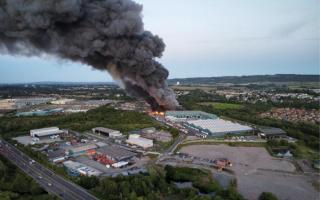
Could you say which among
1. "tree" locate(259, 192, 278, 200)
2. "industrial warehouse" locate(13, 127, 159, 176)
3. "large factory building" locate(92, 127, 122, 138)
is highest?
"large factory building" locate(92, 127, 122, 138)

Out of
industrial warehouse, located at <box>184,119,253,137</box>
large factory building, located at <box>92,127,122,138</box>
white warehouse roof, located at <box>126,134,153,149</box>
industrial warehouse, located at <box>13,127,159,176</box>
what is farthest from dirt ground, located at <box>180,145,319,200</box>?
large factory building, located at <box>92,127,122,138</box>

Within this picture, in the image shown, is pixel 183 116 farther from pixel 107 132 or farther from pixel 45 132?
pixel 45 132

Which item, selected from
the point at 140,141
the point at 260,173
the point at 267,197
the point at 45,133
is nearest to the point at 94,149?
the point at 140,141

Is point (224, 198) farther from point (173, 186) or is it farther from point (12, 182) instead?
point (12, 182)

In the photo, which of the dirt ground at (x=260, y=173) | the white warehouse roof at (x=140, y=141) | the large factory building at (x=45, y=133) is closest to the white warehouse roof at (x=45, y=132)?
the large factory building at (x=45, y=133)

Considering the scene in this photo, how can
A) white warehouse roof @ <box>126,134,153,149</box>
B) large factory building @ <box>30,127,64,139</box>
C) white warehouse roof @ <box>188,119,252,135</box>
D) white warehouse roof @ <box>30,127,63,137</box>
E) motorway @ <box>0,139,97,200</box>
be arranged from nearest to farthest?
motorway @ <box>0,139,97,200</box> → white warehouse roof @ <box>126,134,153,149</box> → large factory building @ <box>30,127,64,139</box> → white warehouse roof @ <box>30,127,63,137</box> → white warehouse roof @ <box>188,119,252,135</box>

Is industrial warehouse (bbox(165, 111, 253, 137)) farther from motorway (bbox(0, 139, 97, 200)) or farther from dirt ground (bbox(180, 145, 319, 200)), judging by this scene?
motorway (bbox(0, 139, 97, 200))

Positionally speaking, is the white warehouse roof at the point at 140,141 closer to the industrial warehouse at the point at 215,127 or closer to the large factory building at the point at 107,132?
the large factory building at the point at 107,132
